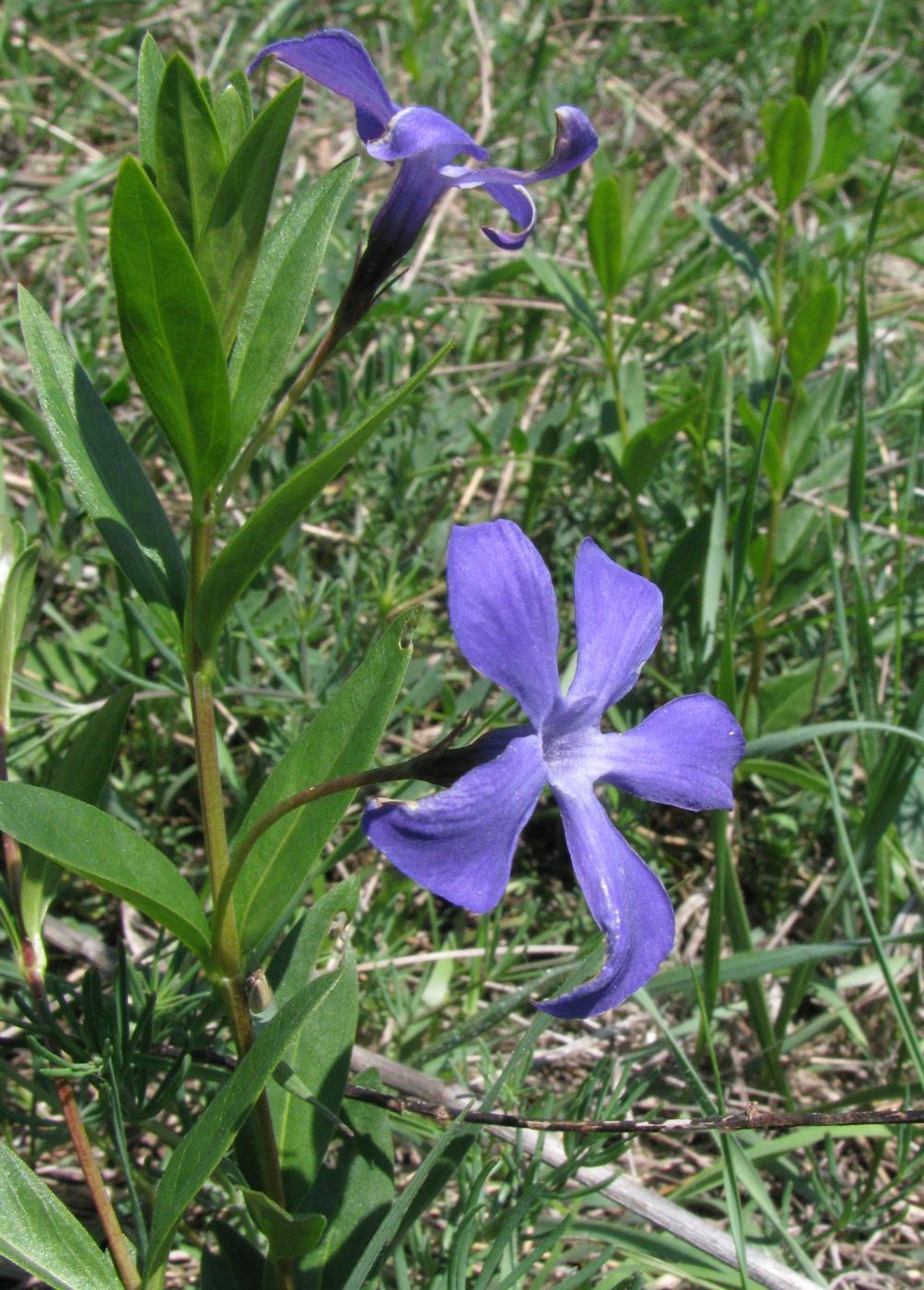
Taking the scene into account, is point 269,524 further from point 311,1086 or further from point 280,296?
point 311,1086

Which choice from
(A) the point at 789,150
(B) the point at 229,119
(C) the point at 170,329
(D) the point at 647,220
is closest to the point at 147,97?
(B) the point at 229,119

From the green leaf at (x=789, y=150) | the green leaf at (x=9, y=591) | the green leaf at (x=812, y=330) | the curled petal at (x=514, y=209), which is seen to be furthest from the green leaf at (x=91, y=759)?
the green leaf at (x=789, y=150)

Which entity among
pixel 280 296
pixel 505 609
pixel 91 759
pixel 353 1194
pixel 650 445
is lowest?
pixel 353 1194

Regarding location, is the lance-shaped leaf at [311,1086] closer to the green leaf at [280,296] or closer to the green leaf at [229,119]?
the green leaf at [280,296]

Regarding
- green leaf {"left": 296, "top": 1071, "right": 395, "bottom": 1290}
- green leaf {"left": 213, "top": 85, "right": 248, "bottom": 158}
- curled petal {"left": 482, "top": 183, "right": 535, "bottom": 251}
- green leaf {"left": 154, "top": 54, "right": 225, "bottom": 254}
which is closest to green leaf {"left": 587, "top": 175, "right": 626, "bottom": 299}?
curled petal {"left": 482, "top": 183, "right": 535, "bottom": 251}

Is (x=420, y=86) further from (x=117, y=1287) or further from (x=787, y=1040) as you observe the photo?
(x=117, y=1287)

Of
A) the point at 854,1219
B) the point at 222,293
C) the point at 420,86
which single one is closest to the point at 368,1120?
the point at 854,1219
